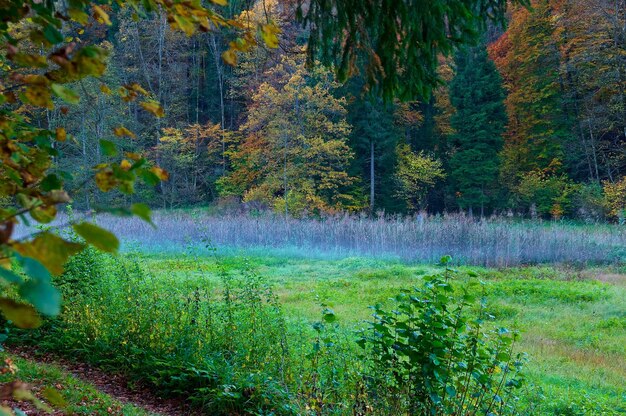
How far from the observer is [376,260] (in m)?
12.2

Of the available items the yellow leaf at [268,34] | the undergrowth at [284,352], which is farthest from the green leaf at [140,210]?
the undergrowth at [284,352]

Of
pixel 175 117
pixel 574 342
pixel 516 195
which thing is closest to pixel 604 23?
pixel 516 195

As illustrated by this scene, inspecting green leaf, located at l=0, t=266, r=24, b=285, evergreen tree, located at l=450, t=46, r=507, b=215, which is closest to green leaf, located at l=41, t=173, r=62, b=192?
green leaf, located at l=0, t=266, r=24, b=285

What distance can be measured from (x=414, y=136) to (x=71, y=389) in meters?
27.3

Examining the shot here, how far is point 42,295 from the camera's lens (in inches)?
22.0

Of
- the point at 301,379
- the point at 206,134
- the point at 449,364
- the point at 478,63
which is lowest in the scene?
the point at 301,379

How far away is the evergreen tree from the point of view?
2578 cm

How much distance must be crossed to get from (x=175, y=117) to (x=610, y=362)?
27.1 meters

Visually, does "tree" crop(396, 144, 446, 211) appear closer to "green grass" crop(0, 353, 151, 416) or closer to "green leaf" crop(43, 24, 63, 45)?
"green grass" crop(0, 353, 151, 416)

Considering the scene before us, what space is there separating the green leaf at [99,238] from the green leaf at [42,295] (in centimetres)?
11

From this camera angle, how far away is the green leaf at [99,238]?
2.23ft

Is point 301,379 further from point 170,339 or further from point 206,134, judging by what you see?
point 206,134

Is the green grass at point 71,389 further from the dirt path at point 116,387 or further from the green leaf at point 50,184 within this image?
the green leaf at point 50,184

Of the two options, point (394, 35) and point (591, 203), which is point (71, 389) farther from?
point (591, 203)
